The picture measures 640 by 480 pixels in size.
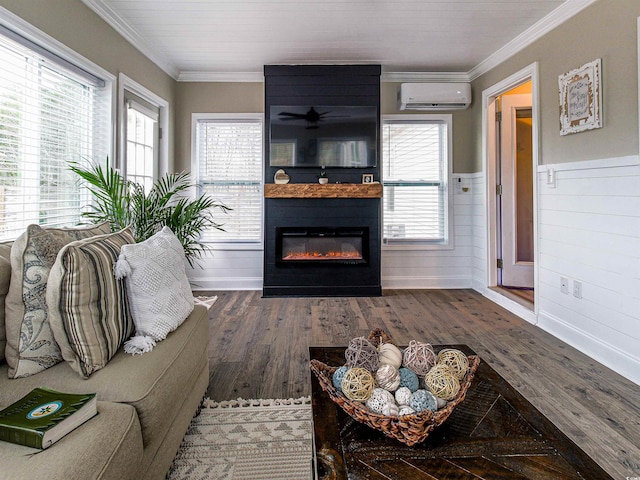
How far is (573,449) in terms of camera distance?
0.97m

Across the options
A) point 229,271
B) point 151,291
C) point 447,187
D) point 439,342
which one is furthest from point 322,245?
point 151,291

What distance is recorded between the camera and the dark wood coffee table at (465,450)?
897 millimetres

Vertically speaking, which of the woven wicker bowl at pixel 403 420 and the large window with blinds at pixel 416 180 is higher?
the large window with blinds at pixel 416 180

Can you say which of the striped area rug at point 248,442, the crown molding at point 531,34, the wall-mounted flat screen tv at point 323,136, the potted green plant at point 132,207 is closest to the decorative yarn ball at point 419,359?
the striped area rug at point 248,442

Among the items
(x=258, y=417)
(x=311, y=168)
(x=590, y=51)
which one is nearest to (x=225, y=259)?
(x=311, y=168)

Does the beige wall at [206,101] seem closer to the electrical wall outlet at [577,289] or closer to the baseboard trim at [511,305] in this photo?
the baseboard trim at [511,305]

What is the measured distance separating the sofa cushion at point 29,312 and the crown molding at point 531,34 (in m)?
3.71

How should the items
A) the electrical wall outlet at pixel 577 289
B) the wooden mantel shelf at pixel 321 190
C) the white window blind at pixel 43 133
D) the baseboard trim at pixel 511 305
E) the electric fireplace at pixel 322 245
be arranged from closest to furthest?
the white window blind at pixel 43 133
the electrical wall outlet at pixel 577 289
the baseboard trim at pixel 511 305
the wooden mantel shelf at pixel 321 190
the electric fireplace at pixel 322 245

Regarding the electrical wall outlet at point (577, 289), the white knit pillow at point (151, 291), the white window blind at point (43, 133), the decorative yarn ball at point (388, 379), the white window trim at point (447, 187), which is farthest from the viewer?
the white window trim at point (447, 187)

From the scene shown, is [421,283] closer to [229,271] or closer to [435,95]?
[435,95]

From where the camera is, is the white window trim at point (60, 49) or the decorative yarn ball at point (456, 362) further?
the white window trim at point (60, 49)

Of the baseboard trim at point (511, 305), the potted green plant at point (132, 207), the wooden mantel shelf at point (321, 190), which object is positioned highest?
the wooden mantel shelf at point (321, 190)

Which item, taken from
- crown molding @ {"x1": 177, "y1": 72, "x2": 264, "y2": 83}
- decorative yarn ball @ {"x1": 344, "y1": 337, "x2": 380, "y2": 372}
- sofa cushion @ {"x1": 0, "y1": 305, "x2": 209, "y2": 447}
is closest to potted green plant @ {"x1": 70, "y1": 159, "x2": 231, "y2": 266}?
sofa cushion @ {"x1": 0, "y1": 305, "x2": 209, "y2": 447}

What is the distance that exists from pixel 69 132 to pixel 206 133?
6.69ft
